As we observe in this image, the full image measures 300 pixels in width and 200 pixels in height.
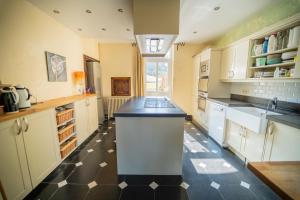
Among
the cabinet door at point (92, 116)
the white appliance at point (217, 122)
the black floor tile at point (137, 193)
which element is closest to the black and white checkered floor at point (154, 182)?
the black floor tile at point (137, 193)

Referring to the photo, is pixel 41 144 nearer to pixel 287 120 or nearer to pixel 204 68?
pixel 287 120

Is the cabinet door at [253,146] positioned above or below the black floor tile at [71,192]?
above

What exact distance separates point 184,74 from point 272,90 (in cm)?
250

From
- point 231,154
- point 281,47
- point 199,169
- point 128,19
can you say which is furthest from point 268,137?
point 128,19

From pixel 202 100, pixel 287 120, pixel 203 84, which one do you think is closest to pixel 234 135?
pixel 287 120

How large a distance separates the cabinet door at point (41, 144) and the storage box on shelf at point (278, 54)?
3.32 metres

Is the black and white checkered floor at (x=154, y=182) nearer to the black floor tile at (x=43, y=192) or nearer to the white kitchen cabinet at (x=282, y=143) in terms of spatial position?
the black floor tile at (x=43, y=192)

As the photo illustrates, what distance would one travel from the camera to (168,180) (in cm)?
182

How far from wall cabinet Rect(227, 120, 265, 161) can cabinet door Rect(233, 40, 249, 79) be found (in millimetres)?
965

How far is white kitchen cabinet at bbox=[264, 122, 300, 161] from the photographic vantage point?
1420 mm

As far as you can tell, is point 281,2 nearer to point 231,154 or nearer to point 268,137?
point 268,137

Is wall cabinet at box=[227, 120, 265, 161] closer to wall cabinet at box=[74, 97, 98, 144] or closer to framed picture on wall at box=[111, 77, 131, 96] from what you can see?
wall cabinet at box=[74, 97, 98, 144]

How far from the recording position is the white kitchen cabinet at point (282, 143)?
142cm

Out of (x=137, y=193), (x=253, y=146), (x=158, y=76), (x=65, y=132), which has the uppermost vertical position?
(x=158, y=76)
